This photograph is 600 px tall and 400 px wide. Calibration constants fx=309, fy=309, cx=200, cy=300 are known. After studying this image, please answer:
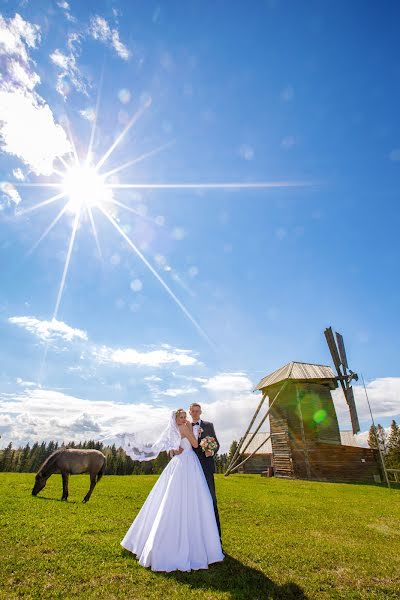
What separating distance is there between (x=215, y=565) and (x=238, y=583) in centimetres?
84

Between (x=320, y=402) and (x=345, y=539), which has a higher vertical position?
(x=320, y=402)

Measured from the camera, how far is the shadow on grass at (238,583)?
473 centimetres

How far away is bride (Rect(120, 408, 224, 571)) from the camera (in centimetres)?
549

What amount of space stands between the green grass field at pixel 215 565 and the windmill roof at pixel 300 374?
2118 cm

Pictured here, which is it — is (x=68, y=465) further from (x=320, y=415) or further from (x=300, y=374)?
(x=320, y=415)

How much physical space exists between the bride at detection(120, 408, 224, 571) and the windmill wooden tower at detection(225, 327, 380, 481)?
79.6ft

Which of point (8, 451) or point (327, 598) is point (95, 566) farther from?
point (8, 451)

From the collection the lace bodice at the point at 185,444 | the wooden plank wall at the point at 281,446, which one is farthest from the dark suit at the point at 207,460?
the wooden plank wall at the point at 281,446

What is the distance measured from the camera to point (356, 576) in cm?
574

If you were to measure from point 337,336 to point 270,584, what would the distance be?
109ft

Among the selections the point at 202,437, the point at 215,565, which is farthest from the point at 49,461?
the point at 215,565

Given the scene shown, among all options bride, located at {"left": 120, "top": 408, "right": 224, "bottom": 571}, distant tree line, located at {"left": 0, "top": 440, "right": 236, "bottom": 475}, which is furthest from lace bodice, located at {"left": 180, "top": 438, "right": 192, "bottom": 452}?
distant tree line, located at {"left": 0, "top": 440, "right": 236, "bottom": 475}

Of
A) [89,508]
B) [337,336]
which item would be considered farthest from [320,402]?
[89,508]

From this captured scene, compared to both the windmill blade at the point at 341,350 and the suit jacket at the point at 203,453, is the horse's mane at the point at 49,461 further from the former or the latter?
the windmill blade at the point at 341,350
